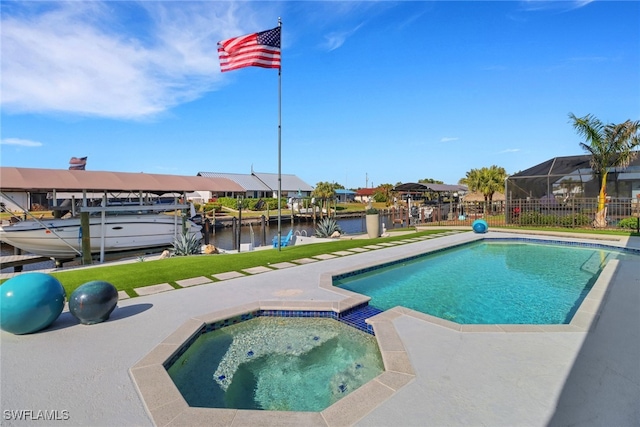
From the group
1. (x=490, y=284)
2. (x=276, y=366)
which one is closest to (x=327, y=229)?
(x=490, y=284)

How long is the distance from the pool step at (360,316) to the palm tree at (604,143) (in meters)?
16.5

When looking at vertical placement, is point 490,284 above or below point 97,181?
below

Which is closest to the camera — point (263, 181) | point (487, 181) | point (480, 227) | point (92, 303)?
point (92, 303)

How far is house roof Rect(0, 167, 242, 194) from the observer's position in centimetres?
1083

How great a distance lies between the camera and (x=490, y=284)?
7645 mm

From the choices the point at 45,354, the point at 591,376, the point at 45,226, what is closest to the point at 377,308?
the point at 591,376

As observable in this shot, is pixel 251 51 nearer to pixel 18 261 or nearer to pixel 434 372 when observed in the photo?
pixel 434 372

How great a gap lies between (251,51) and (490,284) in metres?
8.80

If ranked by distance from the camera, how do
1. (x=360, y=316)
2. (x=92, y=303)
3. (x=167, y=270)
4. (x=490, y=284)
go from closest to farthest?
(x=92, y=303) < (x=360, y=316) < (x=490, y=284) < (x=167, y=270)

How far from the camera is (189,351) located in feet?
13.7

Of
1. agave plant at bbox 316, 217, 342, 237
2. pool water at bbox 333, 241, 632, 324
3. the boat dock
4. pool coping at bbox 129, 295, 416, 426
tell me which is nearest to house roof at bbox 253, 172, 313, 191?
agave plant at bbox 316, 217, 342, 237

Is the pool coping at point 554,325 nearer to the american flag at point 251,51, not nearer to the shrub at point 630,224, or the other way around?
the american flag at point 251,51

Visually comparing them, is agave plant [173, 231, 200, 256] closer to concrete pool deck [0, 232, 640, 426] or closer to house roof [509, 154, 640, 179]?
concrete pool deck [0, 232, 640, 426]

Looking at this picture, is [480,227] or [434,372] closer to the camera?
[434,372]
